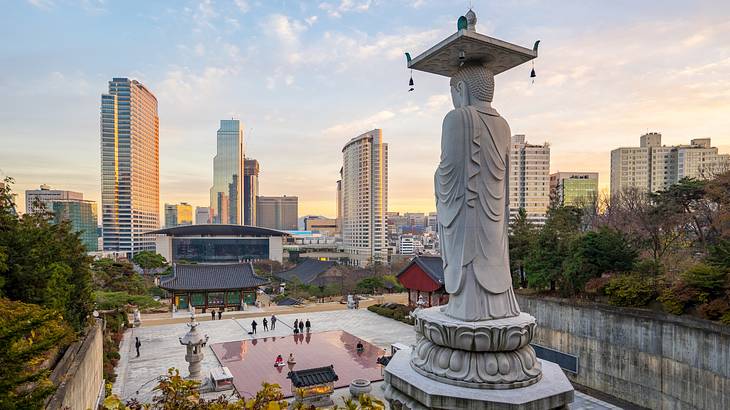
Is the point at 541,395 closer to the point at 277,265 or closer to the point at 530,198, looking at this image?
the point at 277,265

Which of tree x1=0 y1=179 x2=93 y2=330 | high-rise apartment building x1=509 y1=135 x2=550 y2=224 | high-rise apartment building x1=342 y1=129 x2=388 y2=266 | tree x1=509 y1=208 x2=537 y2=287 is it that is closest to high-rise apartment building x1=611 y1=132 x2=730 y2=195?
high-rise apartment building x1=509 y1=135 x2=550 y2=224

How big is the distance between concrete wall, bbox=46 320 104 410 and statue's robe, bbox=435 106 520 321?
6597 millimetres

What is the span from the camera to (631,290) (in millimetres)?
12062

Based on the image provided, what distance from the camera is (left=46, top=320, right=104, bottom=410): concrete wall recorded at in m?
6.94

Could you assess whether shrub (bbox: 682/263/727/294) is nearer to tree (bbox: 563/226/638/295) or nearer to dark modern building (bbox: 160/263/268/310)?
tree (bbox: 563/226/638/295)

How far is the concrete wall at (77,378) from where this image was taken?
694 cm

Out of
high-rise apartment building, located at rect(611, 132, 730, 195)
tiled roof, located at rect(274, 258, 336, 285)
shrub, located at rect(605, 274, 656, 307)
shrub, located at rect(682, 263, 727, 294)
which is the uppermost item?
high-rise apartment building, located at rect(611, 132, 730, 195)

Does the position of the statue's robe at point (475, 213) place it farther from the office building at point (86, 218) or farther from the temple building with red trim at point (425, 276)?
the office building at point (86, 218)

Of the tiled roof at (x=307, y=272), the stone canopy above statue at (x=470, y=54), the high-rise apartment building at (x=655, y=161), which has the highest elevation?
the high-rise apartment building at (x=655, y=161)

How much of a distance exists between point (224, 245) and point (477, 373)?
184 ft

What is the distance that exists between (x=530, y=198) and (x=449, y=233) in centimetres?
6725

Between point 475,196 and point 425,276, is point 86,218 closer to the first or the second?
point 425,276

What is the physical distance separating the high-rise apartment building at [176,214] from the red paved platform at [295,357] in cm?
15406

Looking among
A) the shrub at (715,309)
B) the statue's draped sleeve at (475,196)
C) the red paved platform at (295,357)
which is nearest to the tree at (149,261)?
the red paved platform at (295,357)
